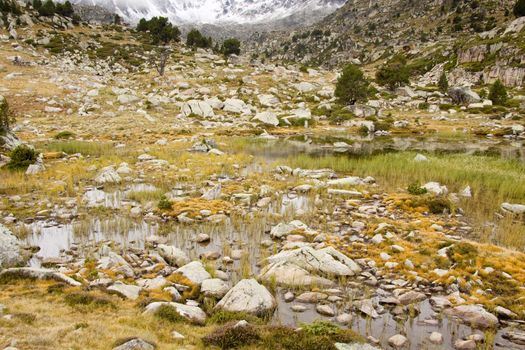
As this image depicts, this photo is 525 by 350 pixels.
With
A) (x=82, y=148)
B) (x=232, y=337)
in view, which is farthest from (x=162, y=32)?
(x=232, y=337)

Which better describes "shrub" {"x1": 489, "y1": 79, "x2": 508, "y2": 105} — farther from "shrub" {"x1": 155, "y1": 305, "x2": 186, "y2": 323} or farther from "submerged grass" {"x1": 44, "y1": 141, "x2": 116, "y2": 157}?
"shrub" {"x1": 155, "y1": 305, "x2": 186, "y2": 323}

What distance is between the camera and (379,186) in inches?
867

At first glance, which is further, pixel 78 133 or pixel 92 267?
pixel 78 133

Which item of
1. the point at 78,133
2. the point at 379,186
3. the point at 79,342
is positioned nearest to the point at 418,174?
the point at 379,186

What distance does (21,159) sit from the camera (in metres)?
24.0

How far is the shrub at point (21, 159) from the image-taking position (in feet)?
77.9

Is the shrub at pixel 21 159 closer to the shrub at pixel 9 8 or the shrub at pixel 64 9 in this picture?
the shrub at pixel 9 8

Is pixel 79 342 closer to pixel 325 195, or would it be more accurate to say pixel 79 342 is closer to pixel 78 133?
pixel 325 195

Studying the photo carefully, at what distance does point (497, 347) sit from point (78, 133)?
42756 mm

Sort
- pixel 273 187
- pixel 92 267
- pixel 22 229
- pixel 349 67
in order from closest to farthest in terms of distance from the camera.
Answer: pixel 92 267
pixel 22 229
pixel 273 187
pixel 349 67

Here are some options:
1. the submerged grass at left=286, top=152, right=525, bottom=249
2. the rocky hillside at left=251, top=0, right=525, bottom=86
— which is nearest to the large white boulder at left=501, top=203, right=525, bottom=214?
the submerged grass at left=286, top=152, right=525, bottom=249

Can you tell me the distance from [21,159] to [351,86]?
5217 centimetres

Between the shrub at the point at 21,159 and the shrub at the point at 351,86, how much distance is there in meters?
50.7

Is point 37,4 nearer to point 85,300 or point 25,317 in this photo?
point 85,300
